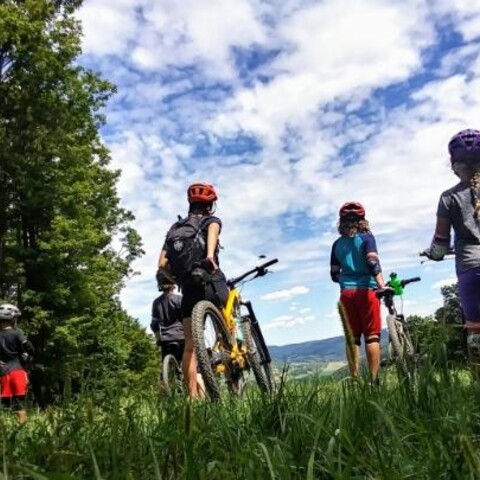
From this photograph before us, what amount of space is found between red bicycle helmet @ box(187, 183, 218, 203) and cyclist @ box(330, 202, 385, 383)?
6.17 ft

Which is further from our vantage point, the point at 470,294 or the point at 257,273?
the point at 257,273

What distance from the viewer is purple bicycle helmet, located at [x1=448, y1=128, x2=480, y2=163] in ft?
17.0

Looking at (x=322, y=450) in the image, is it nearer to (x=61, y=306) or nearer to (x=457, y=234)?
(x=457, y=234)

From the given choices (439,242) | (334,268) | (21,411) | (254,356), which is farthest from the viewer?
(334,268)

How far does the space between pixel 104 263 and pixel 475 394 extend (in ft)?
96.3

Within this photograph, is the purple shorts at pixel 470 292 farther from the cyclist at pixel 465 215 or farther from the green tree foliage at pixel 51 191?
the green tree foliage at pixel 51 191

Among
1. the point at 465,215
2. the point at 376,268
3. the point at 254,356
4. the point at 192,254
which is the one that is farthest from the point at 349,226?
the point at 465,215

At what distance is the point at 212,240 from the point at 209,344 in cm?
96

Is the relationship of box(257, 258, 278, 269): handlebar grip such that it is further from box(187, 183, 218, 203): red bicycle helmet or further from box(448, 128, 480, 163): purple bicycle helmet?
box(448, 128, 480, 163): purple bicycle helmet

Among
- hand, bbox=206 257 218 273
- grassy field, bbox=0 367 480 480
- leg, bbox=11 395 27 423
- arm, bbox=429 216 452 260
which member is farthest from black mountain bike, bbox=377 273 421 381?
grassy field, bbox=0 367 480 480

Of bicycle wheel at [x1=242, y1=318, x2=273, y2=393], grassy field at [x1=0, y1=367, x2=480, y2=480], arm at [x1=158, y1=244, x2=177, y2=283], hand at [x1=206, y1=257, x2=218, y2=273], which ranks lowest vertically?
grassy field at [x1=0, y1=367, x2=480, y2=480]

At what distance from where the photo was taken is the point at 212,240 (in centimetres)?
625

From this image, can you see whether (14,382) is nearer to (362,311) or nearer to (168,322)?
(168,322)

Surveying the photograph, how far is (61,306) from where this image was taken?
29078mm
